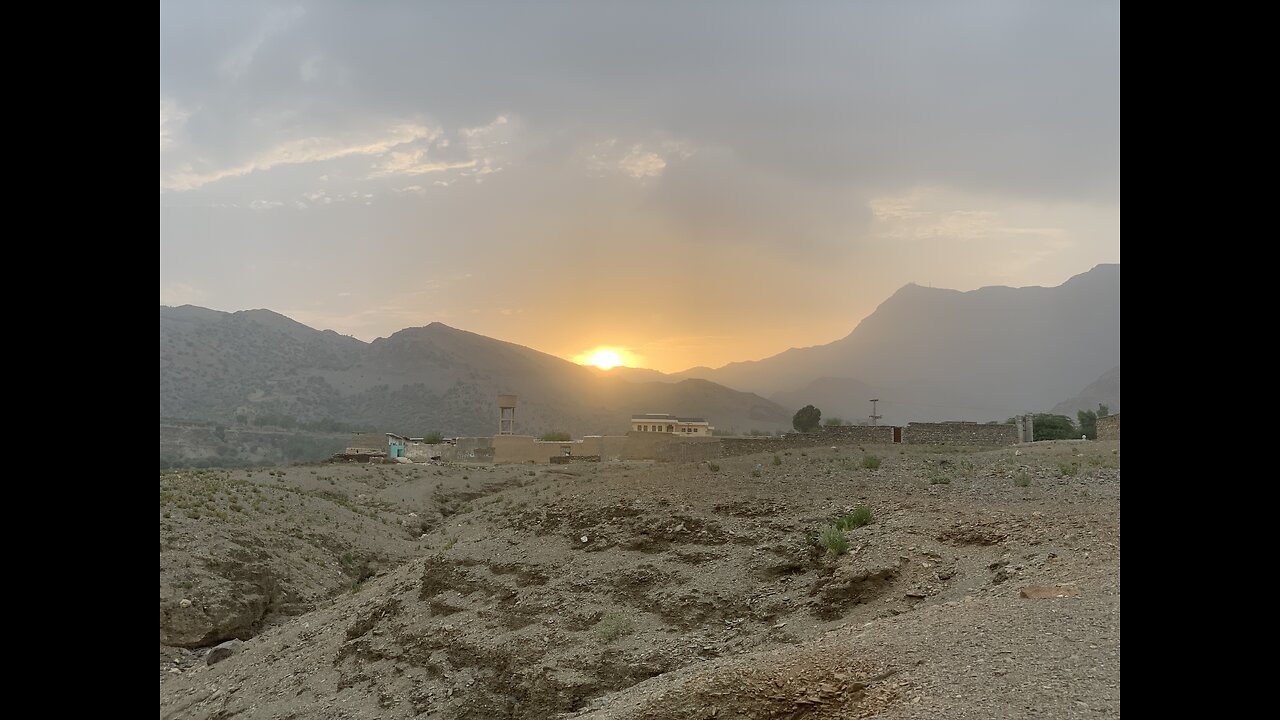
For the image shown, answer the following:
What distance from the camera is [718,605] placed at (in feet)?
37.2

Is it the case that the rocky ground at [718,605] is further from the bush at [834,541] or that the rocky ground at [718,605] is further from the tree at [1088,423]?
the tree at [1088,423]

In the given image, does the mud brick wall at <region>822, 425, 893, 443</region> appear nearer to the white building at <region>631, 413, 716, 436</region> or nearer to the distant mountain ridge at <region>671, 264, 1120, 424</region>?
the white building at <region>631, 413, 716, 436</region>

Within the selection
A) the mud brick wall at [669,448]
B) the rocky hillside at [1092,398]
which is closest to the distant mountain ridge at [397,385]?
the rocky hillside at [1092,398]

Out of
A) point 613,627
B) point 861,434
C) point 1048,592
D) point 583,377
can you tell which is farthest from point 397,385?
point 1048,592

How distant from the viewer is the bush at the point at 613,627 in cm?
1124

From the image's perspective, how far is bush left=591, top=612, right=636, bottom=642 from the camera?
1124 cm

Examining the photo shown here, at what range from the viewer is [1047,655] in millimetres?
6062

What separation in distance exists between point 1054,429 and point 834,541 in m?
30.7

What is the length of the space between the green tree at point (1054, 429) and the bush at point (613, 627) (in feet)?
101

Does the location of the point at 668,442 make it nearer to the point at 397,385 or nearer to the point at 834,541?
the point at 834,541
